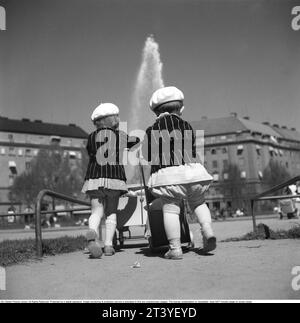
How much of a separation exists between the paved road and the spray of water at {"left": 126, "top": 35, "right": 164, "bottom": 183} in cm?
174

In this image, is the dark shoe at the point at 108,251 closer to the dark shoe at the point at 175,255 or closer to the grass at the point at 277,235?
the dark shoe at the point at 175,255

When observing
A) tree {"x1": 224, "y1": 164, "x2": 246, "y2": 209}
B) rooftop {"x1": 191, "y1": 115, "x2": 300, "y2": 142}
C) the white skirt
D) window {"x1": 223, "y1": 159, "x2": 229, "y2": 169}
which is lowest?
the white skirt

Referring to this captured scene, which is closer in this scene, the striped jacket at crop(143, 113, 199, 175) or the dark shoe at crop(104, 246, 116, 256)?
the striped jacket at crop(143, 113, 199, 175)

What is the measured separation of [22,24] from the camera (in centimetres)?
396

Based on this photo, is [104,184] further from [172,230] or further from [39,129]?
[39,129]

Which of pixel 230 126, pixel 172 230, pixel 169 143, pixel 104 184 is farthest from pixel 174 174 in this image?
pixel 230 126

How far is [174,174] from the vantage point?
3.92m

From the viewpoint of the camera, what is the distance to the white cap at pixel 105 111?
496 cm

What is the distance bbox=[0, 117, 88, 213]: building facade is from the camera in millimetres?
67250

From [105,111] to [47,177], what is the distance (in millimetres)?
50575

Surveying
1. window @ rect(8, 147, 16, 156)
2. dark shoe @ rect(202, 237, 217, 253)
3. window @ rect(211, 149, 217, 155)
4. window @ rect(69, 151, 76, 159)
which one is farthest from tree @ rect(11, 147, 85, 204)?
dark shoe @ rect(202, 237, 217, 253)

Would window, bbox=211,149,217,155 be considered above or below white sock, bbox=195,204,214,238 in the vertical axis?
above

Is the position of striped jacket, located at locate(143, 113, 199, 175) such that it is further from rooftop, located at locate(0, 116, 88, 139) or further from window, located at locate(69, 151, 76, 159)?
rooftop, located at locate(0, 116, 88, 139)

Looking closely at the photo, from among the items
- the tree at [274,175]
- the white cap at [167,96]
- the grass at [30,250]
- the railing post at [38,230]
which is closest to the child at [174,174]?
the white cap at [167,96]
